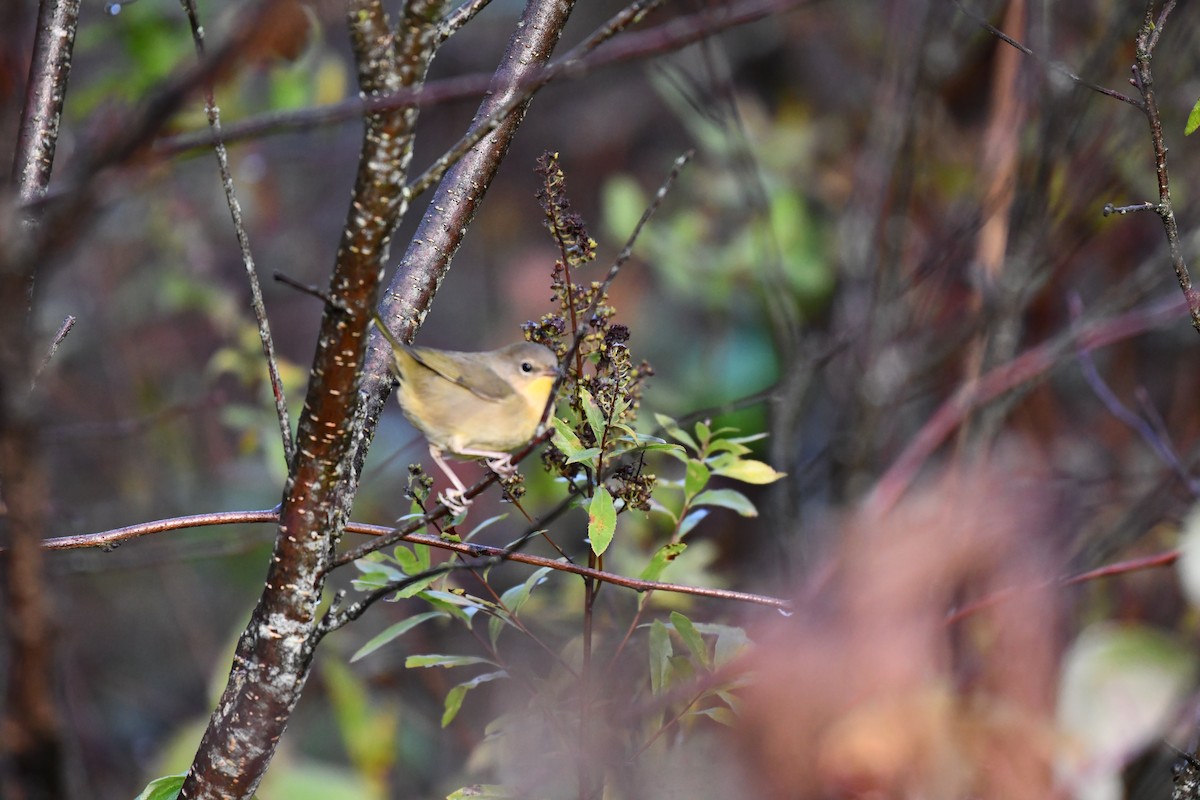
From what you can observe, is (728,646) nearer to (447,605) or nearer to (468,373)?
(447,605)

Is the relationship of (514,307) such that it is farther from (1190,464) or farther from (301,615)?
(301,615)

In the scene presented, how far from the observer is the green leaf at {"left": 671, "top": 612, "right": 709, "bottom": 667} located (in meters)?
1.44

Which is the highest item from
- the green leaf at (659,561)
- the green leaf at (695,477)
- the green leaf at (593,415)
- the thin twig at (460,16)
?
the thin twig at (460,16)

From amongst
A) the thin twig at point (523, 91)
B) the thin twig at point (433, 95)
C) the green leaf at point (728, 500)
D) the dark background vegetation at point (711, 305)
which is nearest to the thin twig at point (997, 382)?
the dark background vegetation at point (711, 305)

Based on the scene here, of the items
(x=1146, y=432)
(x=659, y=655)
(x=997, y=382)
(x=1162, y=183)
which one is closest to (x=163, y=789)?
(x=659, y=655)

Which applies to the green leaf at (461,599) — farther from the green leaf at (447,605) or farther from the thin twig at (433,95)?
the thin twig at (433,95)

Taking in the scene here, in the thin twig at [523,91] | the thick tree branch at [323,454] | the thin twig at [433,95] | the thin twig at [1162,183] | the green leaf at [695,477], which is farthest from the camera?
the green leaf at [695,477]

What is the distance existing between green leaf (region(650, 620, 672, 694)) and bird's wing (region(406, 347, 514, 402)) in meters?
0.66

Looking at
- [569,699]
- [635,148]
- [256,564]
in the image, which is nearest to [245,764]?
[569,699]

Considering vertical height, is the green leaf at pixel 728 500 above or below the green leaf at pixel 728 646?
above

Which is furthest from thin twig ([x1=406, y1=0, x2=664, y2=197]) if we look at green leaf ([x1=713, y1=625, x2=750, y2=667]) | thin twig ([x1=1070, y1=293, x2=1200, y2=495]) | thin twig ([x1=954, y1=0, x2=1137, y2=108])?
thin twig ([x1=1070, y1=293, x2=1200, y2=495])

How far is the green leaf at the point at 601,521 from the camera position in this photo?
1.31 meters

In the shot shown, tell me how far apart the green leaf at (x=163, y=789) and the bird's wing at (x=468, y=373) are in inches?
30.5

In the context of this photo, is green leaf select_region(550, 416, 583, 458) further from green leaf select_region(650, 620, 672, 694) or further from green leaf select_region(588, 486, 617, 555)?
green leaf select_region(650, 620, 672, 694)
